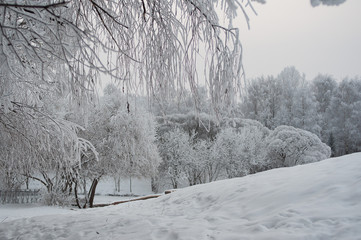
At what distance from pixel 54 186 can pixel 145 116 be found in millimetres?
5670

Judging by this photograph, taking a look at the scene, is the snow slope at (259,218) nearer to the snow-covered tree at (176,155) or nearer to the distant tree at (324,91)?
the snow-covered tree at (176,155)

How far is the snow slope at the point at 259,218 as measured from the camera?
9.58ft

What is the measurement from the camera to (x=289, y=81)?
31125 mm

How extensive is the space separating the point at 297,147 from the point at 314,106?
357 inches

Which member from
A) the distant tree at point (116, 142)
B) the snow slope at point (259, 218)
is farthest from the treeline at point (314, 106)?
the snow slope at point (259, 218)

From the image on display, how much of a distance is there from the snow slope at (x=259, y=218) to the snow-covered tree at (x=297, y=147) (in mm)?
16243

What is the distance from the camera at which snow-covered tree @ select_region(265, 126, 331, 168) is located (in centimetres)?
2010

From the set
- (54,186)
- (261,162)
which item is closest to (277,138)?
(261,162)

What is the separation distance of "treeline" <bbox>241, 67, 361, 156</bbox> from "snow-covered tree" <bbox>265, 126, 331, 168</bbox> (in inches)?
192

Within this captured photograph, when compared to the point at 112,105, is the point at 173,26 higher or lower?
lower

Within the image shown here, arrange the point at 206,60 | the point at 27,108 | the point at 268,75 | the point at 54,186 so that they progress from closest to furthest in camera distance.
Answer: the point at 206,60 → the point at 27,108 → the point at 54,186 → the point at 268,75

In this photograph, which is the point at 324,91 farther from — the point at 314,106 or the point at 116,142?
the point at 116,142

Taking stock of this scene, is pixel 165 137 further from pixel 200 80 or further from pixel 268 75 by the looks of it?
pixel 200 80

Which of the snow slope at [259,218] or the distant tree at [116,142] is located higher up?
the distant tree at [116,142]
